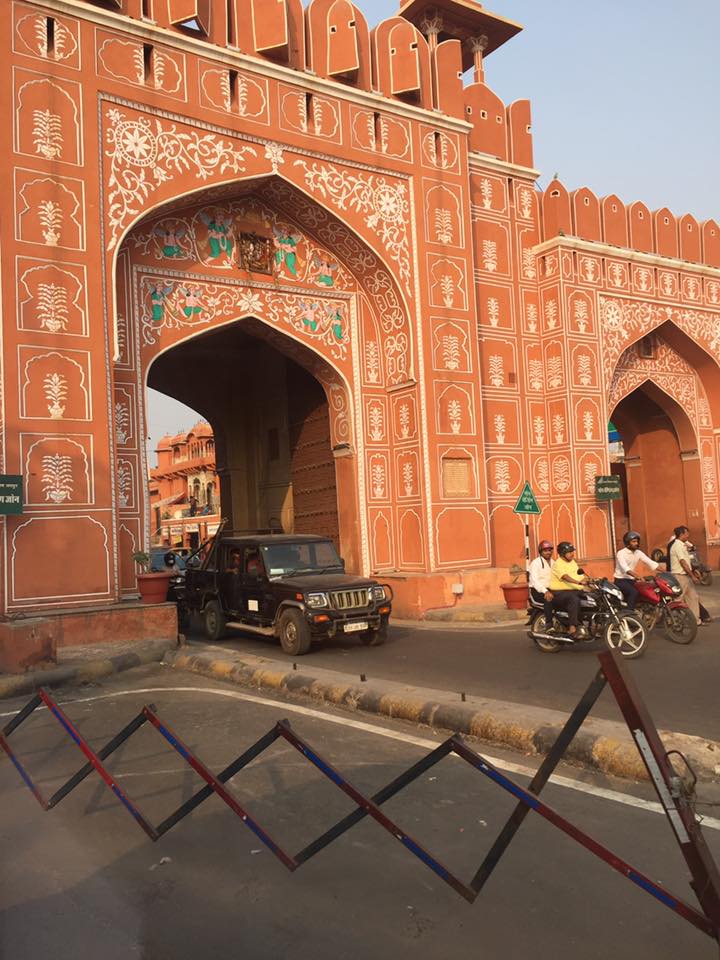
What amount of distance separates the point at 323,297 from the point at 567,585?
7.82 metres

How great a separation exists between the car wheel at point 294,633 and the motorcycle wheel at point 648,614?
431cm

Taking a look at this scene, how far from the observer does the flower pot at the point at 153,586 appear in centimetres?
1148

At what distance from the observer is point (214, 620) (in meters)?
13.0

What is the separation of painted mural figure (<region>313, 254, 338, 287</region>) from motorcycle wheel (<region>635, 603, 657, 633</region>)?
324 inches

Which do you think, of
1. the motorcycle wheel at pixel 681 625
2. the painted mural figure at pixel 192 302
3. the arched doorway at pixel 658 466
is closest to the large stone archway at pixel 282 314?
the painted mural figure at pixel 192 302

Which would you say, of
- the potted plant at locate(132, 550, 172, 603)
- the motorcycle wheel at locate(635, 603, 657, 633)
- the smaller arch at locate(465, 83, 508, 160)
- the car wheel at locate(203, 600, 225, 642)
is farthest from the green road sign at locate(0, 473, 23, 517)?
the smaller arch at locate(465, 83, 508, 160)

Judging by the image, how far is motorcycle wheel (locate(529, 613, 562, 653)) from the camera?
10.2 m

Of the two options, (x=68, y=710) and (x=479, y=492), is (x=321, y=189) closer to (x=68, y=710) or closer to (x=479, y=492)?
(x=479, y=492)

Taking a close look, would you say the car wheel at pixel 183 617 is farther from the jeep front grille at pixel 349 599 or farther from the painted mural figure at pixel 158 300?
the painted mural figure at pixel 158 300

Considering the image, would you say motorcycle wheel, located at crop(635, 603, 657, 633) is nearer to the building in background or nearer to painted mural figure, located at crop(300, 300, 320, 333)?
painted mural figure, located at crop(300, 300, 320, 333)

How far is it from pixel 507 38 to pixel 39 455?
51.7ft

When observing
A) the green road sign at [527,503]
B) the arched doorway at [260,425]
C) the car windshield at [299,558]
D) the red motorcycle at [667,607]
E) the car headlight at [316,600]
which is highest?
the arched doorway at [260,425]

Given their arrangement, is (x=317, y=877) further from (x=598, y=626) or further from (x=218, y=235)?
(x=218, y=235)

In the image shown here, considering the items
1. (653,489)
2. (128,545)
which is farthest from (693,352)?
(128,545)
